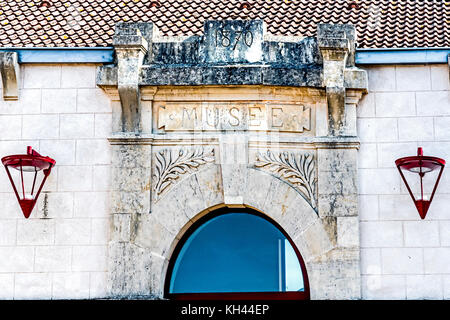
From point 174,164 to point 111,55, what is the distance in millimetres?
1532

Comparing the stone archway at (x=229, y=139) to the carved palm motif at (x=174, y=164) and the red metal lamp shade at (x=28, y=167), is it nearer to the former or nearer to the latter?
the carved palm motif at (x=174, y=164)

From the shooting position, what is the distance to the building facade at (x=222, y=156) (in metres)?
10.4

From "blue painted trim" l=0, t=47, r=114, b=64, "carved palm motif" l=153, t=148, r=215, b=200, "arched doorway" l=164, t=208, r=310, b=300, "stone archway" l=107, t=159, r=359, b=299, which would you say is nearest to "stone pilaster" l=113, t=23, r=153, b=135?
"blue painted trim" l=0, t=47, r=114, b=64

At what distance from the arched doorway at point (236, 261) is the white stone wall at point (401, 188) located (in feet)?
2.91

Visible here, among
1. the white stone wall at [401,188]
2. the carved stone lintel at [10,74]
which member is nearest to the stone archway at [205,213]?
the white stone wall at [401,188]

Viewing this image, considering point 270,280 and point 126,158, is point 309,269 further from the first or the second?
point 126,158

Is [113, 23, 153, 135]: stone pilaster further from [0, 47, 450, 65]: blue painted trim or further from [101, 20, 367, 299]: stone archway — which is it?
[0, 47, 450, 65]: blue painted trim

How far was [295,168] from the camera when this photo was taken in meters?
10.6

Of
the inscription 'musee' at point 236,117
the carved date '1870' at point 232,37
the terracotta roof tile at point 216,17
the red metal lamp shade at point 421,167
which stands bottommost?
the red metal lamp shade at point 421,167

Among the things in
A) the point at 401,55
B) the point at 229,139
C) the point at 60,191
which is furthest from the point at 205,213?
the point at 401,55

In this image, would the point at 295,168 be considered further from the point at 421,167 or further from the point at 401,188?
the point at 421,167

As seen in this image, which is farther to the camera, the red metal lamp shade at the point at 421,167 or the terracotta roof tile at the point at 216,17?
the terracotta roof tile at the point at 216,17

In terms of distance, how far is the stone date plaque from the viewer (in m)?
10.9

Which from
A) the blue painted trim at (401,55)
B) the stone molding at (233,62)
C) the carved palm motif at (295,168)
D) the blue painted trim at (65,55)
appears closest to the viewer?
the carved palm motif at (295,168)
